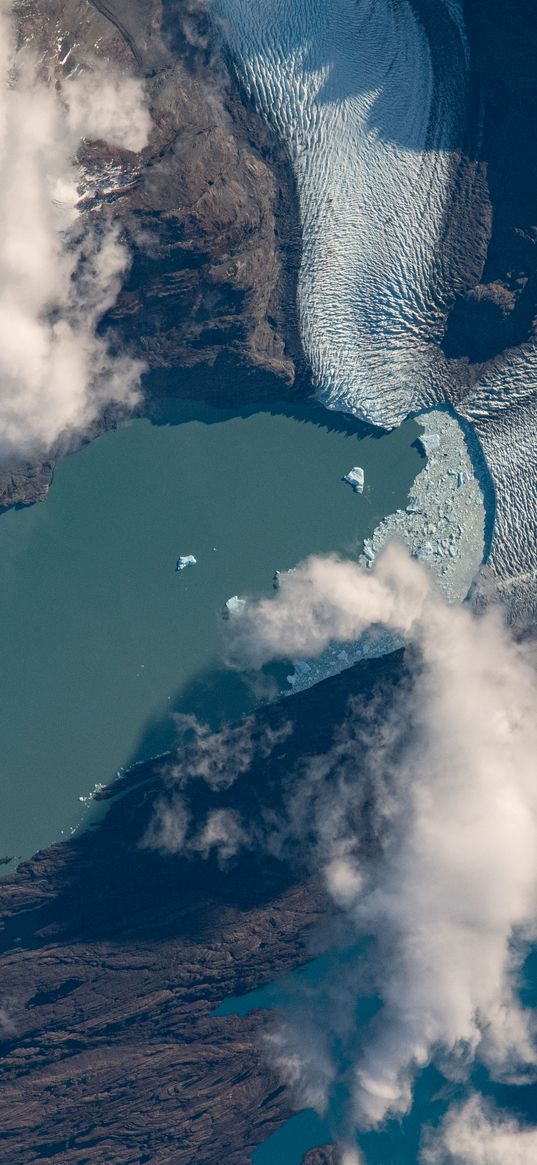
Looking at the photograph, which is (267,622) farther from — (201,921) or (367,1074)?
(367,1074)

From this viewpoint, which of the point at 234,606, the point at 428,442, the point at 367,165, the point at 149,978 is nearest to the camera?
the point at 149,978

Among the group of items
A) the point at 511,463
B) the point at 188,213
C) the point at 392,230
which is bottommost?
the point at 511,463

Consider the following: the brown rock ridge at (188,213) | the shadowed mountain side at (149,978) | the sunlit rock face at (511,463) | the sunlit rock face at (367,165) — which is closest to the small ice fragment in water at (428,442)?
the sunlit rock face at (367,165)

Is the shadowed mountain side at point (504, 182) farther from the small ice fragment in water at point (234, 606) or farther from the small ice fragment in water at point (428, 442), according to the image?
the small ice fragment in water at point (234, 606)

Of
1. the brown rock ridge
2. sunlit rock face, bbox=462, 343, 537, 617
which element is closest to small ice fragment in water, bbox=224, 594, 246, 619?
the brown rock ridge

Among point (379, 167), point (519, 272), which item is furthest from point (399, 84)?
point (519, 272)

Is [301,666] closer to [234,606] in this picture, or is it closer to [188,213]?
[234,606]

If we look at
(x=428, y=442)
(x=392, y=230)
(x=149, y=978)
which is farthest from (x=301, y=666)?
(x=392, y=230)
